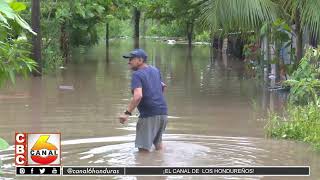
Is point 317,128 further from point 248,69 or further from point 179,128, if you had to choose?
point 248,69

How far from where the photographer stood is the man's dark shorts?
26.6 ft

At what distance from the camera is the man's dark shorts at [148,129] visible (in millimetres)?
8094

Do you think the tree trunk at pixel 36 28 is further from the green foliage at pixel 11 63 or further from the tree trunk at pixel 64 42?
the green foliage at pixel 11 63

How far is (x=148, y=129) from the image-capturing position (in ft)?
26.5

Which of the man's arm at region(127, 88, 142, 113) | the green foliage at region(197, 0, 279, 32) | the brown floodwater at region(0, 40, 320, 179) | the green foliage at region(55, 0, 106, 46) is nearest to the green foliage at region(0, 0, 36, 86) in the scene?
the brown floodwater at region(0, 40, 320, 179)

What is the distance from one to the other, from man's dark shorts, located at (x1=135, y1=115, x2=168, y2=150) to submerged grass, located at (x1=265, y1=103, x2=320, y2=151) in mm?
2177

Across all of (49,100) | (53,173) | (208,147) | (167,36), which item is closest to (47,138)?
(53,173)

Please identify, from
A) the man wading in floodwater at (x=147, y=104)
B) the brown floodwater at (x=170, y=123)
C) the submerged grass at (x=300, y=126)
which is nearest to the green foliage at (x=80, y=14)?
the brown floodwater at (x=170, y=123)

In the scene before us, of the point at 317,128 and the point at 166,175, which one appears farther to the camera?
the point at 317,128

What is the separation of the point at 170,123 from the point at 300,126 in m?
2.90

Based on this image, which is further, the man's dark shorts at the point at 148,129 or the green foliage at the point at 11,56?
the man's dark shorts at the point at 148,129

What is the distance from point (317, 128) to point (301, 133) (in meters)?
0.47

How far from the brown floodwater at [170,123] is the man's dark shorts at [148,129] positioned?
0.56ft

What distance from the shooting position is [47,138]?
199 inches
